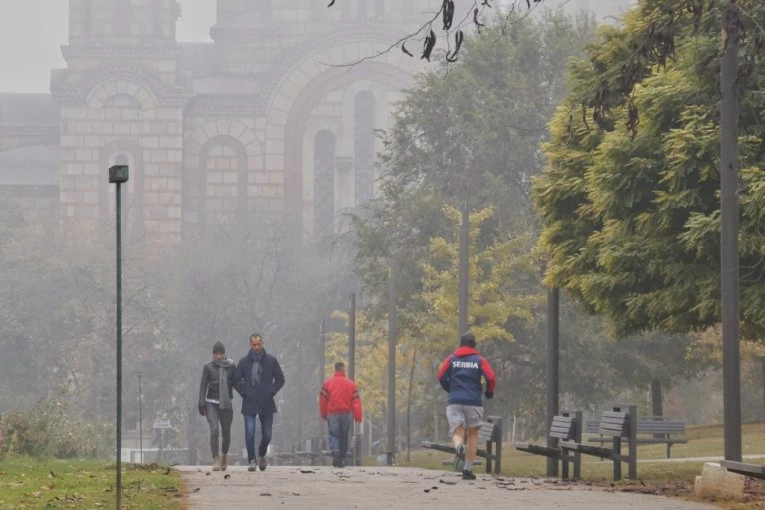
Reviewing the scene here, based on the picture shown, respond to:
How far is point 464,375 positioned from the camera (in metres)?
23.4

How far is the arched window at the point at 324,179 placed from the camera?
439ft

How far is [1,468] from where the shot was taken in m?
25.1

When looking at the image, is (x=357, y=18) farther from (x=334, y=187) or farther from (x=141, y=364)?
(x=141, y=364)

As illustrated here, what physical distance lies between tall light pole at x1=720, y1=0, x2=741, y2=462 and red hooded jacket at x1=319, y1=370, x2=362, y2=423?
13.6m

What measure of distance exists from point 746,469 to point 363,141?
386 feet

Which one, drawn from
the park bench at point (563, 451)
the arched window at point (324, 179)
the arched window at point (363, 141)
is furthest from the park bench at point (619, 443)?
the arched window at point (363, 141)

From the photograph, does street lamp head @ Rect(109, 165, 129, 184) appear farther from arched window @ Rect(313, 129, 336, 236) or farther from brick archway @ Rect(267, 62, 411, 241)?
arched window @ Rect(313, 129, 336, 236)

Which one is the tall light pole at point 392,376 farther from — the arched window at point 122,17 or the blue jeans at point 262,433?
the arched window at point 122,17

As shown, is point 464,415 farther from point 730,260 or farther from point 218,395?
point 730,260

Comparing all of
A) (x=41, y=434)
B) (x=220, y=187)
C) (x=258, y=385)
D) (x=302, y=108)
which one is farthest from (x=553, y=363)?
(x=302, y=108)

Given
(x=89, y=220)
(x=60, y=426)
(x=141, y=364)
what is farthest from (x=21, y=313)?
(x=60, y=426)

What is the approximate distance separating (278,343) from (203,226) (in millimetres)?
38078

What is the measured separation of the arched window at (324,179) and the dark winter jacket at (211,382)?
352ft

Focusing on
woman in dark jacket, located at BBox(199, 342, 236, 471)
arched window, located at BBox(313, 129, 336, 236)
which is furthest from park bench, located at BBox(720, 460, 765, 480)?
arched window, located at BBox(313, 129, 336, 236)
